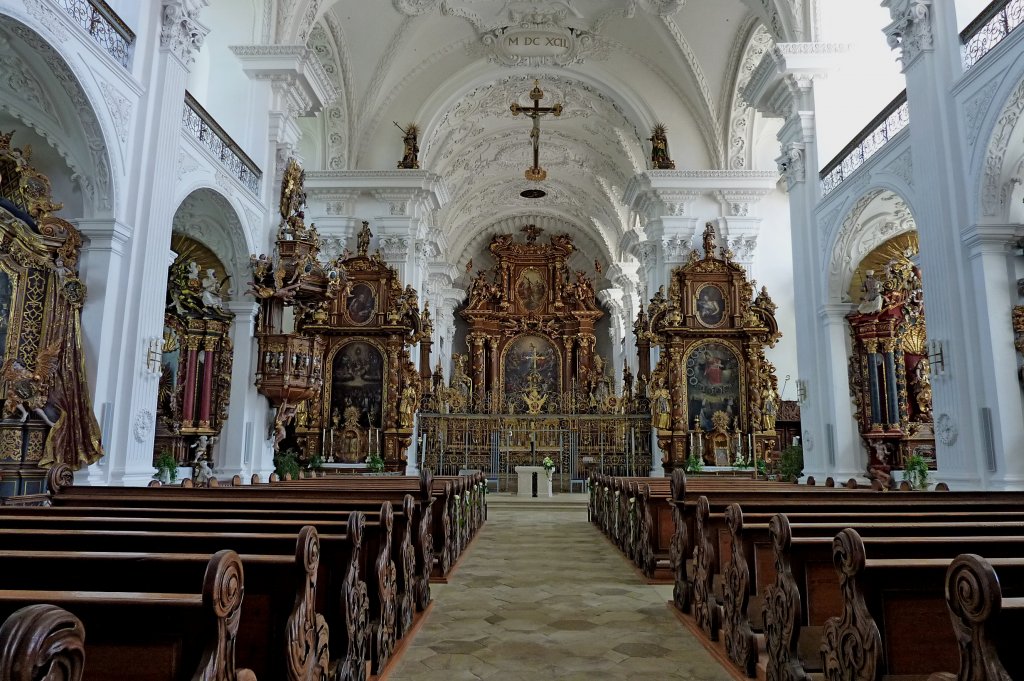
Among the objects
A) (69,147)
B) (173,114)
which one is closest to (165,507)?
(69,147)

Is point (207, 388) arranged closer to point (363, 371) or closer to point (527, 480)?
point (363, 371)

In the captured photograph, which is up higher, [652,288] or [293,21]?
[293,21]

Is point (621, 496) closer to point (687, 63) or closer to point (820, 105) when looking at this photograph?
point (820, 105)

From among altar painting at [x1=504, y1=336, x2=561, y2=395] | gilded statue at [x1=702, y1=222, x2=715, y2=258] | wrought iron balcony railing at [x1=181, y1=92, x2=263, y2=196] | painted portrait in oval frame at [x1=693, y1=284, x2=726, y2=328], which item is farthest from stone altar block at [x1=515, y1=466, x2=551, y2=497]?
altar painting at [x1=504, y1=336, x2=561, y2=395]

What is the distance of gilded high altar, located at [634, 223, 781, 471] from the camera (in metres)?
15.4

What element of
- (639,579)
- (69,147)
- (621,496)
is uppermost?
(69,147)

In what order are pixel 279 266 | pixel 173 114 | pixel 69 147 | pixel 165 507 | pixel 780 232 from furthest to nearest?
pixel 780 232, pixel 279 266, pixel 173 114, pixel 69 147, pixel 165 507

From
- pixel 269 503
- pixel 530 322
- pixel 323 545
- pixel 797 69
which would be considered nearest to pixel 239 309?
pixel 269 503

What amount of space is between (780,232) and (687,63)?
607 centimetres

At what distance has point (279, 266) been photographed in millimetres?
9906

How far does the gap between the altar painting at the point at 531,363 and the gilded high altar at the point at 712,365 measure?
10.2 meters

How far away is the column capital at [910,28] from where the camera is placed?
7871mm

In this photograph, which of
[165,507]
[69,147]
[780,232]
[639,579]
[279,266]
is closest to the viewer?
[165,507]

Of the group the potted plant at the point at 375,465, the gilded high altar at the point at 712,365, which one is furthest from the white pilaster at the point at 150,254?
the gilded high altar at the point at 712,365
